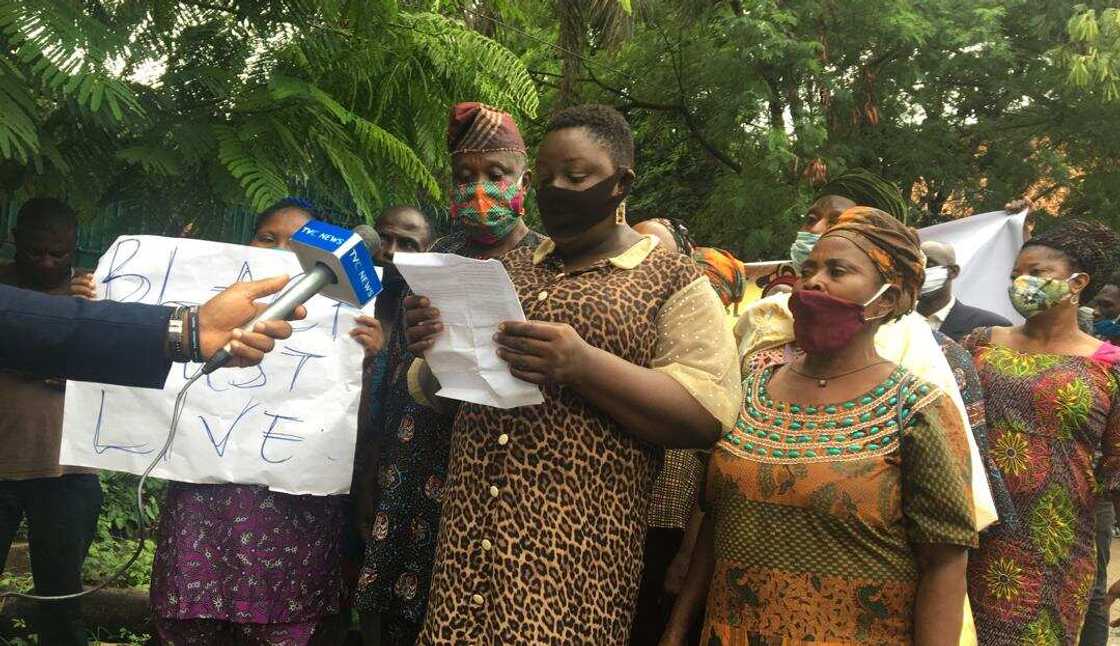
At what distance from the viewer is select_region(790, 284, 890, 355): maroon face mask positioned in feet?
9.77

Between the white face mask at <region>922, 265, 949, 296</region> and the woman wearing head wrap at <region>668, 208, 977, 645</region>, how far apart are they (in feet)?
6.27

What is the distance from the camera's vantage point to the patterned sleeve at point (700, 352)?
2822 mm

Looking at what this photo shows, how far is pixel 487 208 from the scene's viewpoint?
3.64m

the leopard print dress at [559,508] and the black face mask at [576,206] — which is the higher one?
the black face mask at [576,206]

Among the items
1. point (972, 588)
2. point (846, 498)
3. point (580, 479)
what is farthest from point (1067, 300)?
point (580, 479)

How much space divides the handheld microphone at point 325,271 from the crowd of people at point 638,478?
36cm

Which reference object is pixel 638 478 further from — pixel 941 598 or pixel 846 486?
pixel 941 598

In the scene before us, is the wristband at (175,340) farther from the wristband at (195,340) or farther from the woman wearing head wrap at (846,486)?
the woman wearing head wrap at (846,486)

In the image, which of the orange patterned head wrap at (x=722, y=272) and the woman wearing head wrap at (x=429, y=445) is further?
the orange patterned head wrap at (x=722, y=272)

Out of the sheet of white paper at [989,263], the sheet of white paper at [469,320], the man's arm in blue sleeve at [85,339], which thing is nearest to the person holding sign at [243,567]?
the man's arm in blue sleeve at [85,339]

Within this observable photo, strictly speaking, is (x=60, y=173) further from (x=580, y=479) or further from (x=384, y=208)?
(x=580, y=479)

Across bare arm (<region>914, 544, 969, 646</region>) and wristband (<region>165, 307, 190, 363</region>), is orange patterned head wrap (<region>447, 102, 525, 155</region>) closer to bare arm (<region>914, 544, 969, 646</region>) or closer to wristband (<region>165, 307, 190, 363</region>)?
wristband (<region>165, 307, 190, 363</region>)

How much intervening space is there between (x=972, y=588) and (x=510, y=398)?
6.98ft

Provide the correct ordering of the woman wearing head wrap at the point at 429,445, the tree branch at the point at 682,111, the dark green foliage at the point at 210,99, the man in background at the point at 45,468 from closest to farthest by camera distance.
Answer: the woman wearing head wrap at the point at 429,445, the dark green foliage at the point at 210,99, the man in background at the point at 45,468, the tree branch at the point at 682,111
